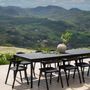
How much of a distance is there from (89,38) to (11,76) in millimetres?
103323

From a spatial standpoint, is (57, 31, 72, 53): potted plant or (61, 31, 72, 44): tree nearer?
(57, 31, 72, 53): potted plant

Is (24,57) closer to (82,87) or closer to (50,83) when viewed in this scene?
(50,83)

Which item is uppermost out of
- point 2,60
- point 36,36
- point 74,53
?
point 74,53

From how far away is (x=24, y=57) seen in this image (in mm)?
6938

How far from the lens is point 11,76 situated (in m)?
8.27

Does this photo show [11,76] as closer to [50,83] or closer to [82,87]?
[50,83]

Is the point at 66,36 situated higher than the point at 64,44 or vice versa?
the point at 66,36

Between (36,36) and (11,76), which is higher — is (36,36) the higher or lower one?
the lower one

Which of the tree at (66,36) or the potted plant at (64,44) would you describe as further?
the tree at (66,36)

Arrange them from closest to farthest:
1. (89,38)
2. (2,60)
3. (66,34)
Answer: (66,34), (2,60), (89,38)

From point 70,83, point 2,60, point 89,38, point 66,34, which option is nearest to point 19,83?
point 70,83

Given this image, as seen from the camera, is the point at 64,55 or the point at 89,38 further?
the point at 89,38

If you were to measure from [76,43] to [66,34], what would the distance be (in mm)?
92096

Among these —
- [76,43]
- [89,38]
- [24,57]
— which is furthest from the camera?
[89,38]
